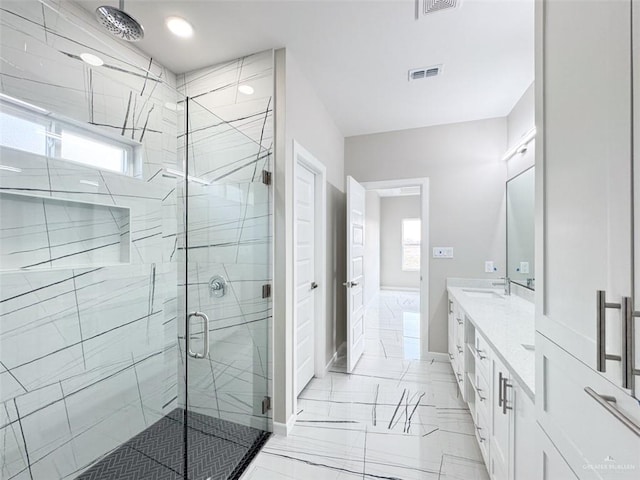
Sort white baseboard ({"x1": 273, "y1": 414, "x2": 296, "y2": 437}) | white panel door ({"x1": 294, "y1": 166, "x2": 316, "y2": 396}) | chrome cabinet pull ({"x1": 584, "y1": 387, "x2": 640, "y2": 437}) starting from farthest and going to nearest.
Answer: white panel door ({"x1": 294, "y1": 166, "x2": 316, "y2": 396}) < white baseboard ({"x1": 273, "y1": 414, "x2": 296, "y2": 437}) < chrome cabinet pull ({"x1": 584, "y1": 387, "x2": 640, "y2": 437})

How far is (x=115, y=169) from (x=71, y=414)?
5.22 feet

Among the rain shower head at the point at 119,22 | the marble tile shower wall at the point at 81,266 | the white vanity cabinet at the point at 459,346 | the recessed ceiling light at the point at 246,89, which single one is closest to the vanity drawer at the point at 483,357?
the white vanity cabinet at the point at 459,346

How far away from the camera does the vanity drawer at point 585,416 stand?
0.57m

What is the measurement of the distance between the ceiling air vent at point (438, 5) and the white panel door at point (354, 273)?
1593mm

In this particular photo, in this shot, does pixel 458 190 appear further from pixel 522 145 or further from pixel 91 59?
pixel 91 59

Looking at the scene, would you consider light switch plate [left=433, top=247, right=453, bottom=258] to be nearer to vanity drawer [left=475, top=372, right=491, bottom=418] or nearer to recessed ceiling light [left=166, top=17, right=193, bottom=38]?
vanity drawer [left=475, top=372, right=491, bottom=418]

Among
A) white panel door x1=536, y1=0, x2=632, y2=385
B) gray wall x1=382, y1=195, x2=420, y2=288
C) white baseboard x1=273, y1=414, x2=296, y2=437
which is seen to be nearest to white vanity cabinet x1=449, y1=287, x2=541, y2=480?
white panel door x1=536, y1=0, x2=632, y2=385

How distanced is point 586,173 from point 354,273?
2609 mm

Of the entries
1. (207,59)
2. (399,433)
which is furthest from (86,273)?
(399,433)

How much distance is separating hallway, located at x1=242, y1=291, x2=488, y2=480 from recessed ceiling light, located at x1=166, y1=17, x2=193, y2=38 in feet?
9.53

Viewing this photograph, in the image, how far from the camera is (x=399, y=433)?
2.07 metres

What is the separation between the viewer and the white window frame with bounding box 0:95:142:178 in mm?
1458

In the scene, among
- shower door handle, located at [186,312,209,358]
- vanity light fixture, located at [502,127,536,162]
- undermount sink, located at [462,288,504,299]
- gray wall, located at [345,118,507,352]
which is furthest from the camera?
gray wall, located at [345,118,507,352]

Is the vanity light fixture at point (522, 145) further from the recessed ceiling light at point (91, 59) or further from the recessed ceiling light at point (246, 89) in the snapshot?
the recessed ceiling light at point (91, 59)
